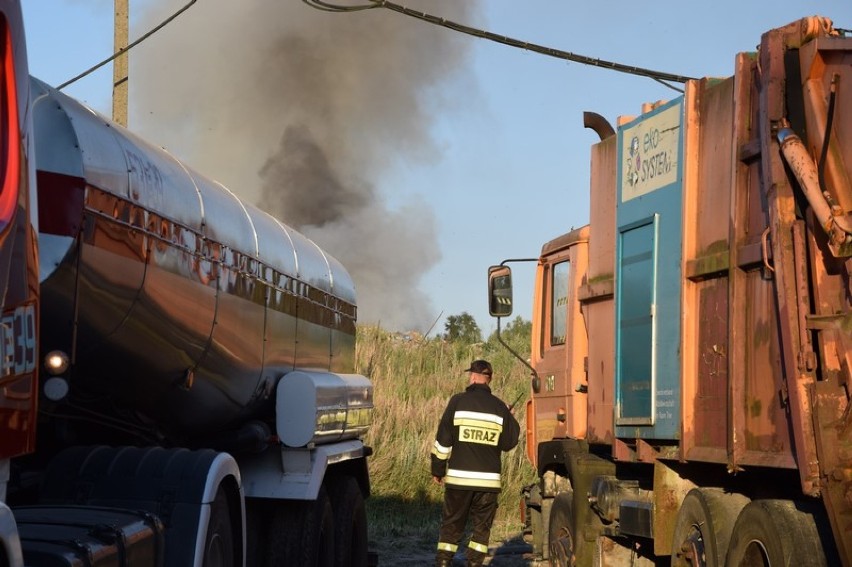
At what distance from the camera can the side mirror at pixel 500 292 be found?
11539 millimetres

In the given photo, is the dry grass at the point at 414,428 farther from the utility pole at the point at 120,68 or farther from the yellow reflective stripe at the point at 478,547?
the utility pole at the point at 120,68

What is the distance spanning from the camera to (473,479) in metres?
11.7

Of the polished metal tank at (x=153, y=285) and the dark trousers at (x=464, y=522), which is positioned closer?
the polished metal tank at (x=153, y=285)

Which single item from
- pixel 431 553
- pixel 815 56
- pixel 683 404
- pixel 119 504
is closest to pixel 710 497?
pixel 683 404

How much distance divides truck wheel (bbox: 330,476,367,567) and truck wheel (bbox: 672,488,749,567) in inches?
142

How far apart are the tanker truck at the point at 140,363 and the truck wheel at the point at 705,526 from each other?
2.52 m

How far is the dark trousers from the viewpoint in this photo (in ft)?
38.0

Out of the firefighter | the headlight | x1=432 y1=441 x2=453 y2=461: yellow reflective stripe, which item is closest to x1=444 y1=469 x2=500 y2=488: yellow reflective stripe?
the firefighter

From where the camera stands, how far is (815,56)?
6320 mm

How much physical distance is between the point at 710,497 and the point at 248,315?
3216 mm

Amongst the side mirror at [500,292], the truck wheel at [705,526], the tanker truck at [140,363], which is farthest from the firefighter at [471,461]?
the truck wheel at [705,526]

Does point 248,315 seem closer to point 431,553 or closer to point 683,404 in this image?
point 683,404

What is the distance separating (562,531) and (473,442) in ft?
4.73

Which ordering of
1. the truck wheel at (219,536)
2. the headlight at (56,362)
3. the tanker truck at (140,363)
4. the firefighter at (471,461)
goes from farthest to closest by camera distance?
the firefighter at (471,461) → the truck wheel at (219,536) → the headlight at (56,362) → the tanker truck at (140,363)
